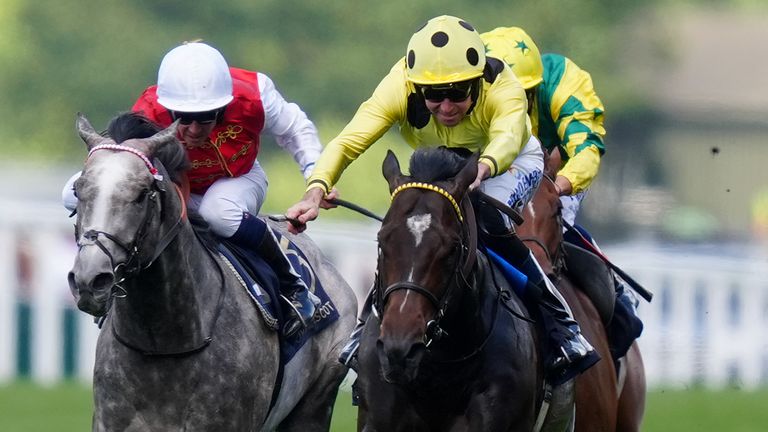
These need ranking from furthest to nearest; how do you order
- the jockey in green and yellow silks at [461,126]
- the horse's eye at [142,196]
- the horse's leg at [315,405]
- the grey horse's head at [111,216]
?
the horse's leg at [315,405] → the jockey in green and yellow silks at [461,126] → the horse's eye at [142,196] → the grey horse's head at [111,216]

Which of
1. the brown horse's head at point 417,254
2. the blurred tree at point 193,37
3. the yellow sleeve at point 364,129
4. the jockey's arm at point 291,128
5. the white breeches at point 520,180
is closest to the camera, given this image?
the brown horse's head at point 417,254

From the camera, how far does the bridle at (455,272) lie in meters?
6.05

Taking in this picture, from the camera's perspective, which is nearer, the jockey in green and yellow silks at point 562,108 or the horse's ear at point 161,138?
the horse's ear at point 161,138

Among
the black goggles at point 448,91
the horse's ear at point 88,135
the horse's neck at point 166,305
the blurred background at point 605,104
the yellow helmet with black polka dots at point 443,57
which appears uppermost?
the yellow helmet with black polka dots at point 443,57

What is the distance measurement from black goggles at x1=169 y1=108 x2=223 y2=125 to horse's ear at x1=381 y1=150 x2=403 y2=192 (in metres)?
1.17

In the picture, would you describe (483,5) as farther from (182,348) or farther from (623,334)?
(182,348)

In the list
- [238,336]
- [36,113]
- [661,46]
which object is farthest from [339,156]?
[36,113]

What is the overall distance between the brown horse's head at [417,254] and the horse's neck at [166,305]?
1036 mm

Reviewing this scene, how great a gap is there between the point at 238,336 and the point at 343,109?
49.5ft

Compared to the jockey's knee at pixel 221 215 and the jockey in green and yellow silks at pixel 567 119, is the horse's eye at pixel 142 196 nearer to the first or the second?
the jockey's knee at pixel 221 215

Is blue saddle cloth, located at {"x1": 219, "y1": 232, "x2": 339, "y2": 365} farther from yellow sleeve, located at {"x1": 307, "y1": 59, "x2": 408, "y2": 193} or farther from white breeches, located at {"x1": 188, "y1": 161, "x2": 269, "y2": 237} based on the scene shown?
yellow sleeve, located at {"x1": 307, "y1": 59, "x2": 408, "y2": 193}

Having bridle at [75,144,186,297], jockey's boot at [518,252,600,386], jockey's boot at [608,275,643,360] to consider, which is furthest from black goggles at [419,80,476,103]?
jockey's boot at [608,275,643,360]

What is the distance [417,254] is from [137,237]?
1106 mm

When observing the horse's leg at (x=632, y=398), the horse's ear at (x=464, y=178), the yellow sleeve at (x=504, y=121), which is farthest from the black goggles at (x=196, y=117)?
the horse's leg at (x=632, y=398)
